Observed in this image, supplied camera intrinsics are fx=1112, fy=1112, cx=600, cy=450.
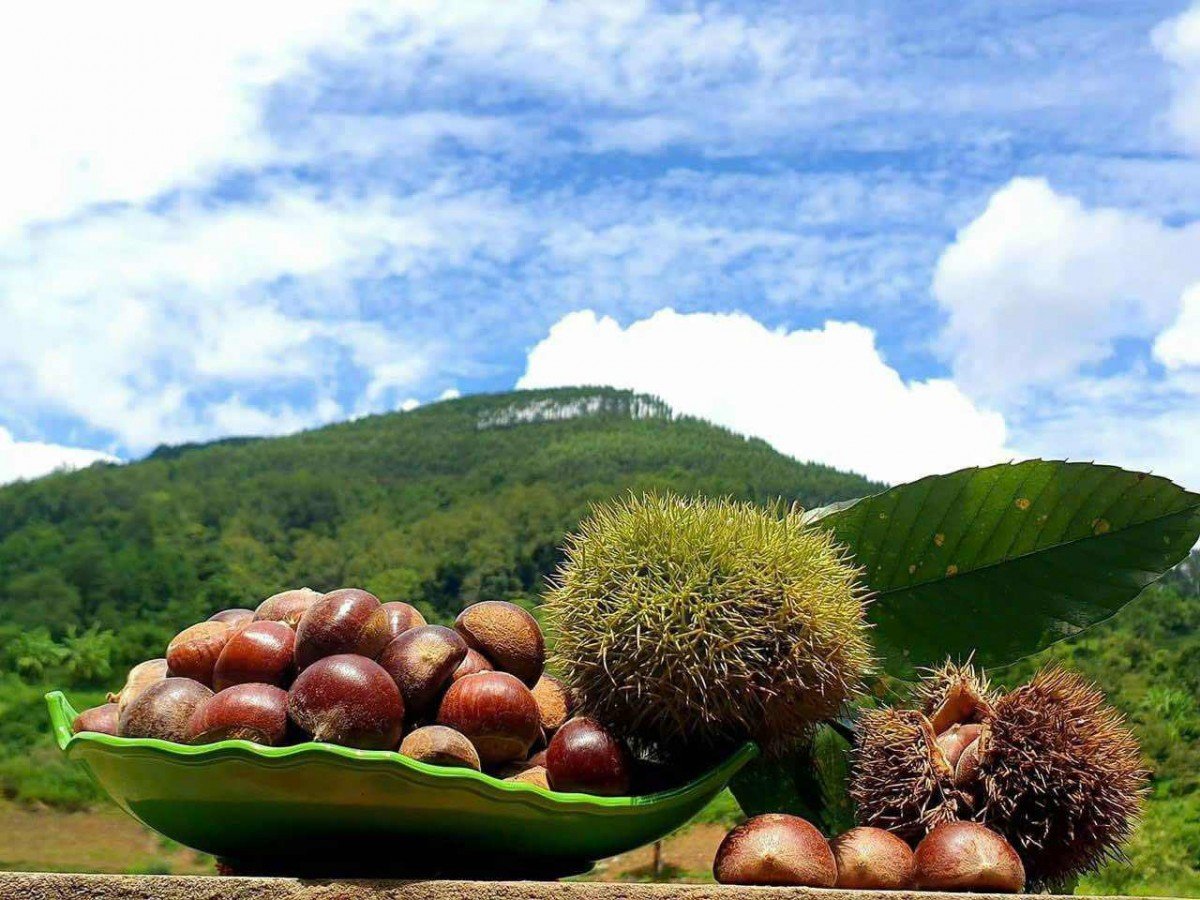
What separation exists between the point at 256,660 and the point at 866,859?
2.81 feet

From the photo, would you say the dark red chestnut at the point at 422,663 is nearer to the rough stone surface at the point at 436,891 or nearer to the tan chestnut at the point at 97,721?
the rough stone surface at the point at 436,891

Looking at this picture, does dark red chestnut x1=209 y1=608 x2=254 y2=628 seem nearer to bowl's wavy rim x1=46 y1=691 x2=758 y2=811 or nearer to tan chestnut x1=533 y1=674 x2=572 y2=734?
bowl's wavy rim x1=46 y1=691 x2=758 y2=811

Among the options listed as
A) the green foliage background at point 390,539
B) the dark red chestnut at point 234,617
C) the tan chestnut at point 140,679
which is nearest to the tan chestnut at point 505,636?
the dark red chestnut at point 234,617

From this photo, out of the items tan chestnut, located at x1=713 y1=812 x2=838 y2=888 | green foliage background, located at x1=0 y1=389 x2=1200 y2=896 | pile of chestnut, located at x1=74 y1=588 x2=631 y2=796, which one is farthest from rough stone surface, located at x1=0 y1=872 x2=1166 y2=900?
green foliage background, located at x1=0 y1=389 x2=1200 y2=896

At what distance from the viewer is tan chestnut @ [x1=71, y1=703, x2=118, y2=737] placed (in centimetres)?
161

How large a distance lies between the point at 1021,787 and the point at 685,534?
59 cm

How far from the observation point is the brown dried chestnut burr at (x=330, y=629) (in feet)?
4.94

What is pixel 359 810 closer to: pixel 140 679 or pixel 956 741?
pixel 140 679

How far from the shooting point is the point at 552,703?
65.8 inches

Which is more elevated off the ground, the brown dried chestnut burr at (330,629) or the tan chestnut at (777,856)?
the brown dried chestnut burr at (330,629)

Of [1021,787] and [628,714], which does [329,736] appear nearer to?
[628,714]

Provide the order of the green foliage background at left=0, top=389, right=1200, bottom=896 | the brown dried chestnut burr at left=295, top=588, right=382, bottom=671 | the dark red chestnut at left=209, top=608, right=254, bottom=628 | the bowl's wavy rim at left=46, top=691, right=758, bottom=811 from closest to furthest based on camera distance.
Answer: the bowl's wavy rim at left=46, top=691, right=758, bottom=811, the brown dried chestnut burr at left=295, top=588, right=382, bottom=671, the dark red chestnut at left=209, top=608, right=254, bottom=628, the green foliage background at left=0, top=389, right=1200, bottom=896

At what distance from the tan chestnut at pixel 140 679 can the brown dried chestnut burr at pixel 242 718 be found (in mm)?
258

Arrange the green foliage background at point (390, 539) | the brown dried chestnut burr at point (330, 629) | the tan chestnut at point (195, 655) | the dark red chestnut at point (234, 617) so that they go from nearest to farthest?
the brown dried chestnut burr at point (330, 629) → the tan chestnut at point (195, 655) → the dark red chestnut at point (234, 617) → the green foliage background at point (390, 539)
